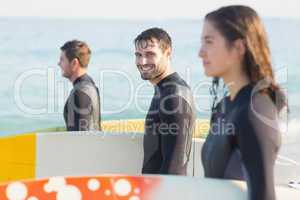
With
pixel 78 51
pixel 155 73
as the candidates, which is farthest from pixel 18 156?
pixel 155 73

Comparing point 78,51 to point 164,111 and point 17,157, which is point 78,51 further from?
point 164,111

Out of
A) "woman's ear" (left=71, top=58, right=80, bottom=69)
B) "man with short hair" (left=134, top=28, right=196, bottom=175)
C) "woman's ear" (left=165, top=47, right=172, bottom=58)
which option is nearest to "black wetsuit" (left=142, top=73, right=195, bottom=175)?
"man with short hair" (left=134, top=28, right=196, bottom=175)

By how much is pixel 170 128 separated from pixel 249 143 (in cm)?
83

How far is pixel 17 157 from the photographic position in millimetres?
2904

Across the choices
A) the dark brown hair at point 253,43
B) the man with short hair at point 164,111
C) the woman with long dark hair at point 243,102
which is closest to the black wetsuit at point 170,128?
the man with short hair at point 164,111

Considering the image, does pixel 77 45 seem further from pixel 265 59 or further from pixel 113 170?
pixel 265 59

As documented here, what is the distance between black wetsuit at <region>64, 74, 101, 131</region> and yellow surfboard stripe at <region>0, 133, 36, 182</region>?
0.23 metres

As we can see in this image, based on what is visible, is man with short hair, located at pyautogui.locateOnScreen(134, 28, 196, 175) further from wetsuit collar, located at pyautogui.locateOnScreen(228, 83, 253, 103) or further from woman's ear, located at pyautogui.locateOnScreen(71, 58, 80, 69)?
woman's ear, located at pyautogui.locateOnScreen(71, 58, 80, 69)

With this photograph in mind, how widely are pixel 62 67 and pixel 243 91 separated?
6.82 ft

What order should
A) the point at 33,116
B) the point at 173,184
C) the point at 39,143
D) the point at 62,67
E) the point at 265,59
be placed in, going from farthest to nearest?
the point at 33,116
the point at 62,67
the point at 39,143
the point at 173,184
the point at 265,59

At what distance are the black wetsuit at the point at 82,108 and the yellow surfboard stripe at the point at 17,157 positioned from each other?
0.23 metres

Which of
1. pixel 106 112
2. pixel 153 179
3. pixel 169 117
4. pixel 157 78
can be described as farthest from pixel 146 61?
pixel 106 112

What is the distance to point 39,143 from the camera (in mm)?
2752

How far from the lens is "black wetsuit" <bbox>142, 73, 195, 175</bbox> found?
1.93 m
